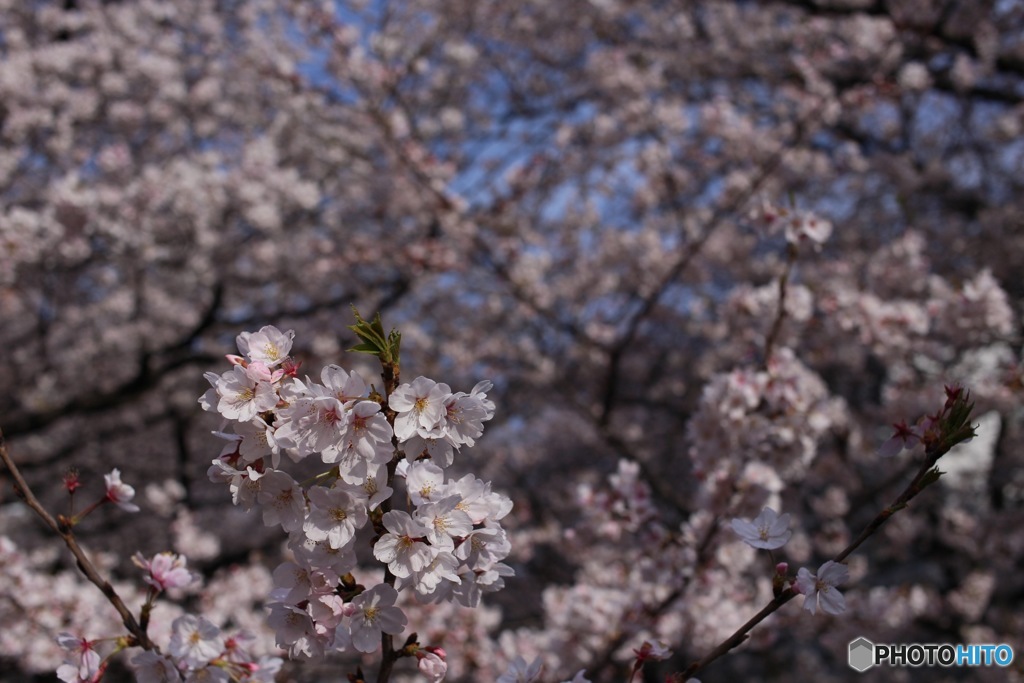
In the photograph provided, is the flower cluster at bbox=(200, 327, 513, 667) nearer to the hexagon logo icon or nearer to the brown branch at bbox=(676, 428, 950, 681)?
the brown branch at bbox=(676, 428, 950, 681)

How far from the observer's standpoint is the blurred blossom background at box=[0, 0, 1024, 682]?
4.18 metres

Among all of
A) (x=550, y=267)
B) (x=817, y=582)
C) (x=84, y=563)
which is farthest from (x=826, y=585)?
(x=550, y=267)

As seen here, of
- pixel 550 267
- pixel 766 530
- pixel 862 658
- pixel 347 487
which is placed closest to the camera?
pixel 347 487

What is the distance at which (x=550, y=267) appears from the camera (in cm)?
957

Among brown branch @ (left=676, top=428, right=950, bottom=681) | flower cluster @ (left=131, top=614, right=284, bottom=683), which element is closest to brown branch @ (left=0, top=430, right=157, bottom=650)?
flower cluster @ (left=131, top=614, right=284, bottom=683)

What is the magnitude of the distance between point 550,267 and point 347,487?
8.43 metres

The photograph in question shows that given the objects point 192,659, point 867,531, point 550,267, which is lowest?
point 550,267

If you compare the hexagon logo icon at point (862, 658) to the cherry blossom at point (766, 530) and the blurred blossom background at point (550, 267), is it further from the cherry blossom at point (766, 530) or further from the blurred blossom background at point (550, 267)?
the cherry blossom at point (766, 530)

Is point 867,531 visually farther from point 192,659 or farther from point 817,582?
point 192,659

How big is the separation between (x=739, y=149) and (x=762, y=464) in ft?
19.1

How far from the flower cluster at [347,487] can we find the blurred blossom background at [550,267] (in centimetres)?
189

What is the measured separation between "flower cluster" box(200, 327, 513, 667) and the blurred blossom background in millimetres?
1889

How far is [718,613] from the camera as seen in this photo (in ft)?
12.3

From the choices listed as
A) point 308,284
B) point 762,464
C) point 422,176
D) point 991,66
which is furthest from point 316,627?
point 308,284
